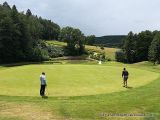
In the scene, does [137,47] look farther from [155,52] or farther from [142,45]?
[155,52]

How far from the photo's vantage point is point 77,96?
3384 cm

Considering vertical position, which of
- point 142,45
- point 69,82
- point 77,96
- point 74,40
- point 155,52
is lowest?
point 77,96

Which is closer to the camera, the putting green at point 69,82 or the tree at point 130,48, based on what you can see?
the putting green at point 69,82

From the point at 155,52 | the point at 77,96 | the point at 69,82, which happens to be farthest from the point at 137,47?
the point at 77,96

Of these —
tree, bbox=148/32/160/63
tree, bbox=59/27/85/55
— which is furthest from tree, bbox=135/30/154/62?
tree, bbox=59/27/85/55

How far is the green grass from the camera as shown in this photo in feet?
89.0

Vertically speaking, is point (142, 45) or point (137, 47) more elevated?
point (142, 45)

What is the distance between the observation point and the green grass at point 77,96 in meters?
27.1

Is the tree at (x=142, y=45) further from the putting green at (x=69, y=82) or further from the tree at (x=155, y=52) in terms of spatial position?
the putting green at (x=69, y=82)

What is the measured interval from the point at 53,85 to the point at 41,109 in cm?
1125

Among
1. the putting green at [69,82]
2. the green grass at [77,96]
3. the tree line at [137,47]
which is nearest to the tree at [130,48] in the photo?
the tree line at [137,47]

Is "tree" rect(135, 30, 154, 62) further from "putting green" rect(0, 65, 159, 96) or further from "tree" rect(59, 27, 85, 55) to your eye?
"putting green" rect(0, 65, 159, 96)

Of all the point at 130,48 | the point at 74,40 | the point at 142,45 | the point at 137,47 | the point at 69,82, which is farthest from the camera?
the point at 74,40

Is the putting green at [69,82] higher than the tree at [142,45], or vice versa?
the tree at [142,45]
